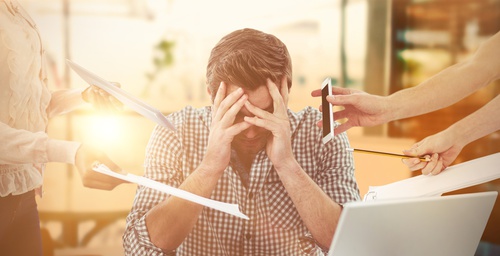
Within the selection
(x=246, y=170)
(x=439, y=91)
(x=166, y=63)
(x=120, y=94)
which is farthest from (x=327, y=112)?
(x=120, y=94)

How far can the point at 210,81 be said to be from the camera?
2039 millimetres

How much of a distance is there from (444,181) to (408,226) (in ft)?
2.84

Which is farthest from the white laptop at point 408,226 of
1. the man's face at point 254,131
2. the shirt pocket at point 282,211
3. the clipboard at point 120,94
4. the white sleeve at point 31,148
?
the white sleeve at point 31,148

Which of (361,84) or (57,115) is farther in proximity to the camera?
(361,84)

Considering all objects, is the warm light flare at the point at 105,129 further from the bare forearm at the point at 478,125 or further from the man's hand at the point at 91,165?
the bare forearm at the point at 478,125

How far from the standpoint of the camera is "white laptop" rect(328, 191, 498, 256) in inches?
52.5

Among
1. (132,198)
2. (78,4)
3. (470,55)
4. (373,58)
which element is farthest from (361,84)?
(78,4)

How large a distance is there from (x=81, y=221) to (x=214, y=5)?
101cm

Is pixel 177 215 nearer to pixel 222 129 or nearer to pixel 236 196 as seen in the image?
pixel 236 196

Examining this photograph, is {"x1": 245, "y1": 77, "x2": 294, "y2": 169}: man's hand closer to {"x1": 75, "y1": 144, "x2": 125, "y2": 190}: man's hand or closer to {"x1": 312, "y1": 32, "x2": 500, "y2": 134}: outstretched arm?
{"x1": 312, "y1": 32, "x2": 500, "y2": 134}: outstretched arm

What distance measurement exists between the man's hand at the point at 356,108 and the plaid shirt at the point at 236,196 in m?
0.19

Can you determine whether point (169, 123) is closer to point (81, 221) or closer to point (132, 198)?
point (132, 198)

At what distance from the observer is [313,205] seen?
6.60 feet

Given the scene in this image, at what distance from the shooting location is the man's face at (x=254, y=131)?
2.01 metres
